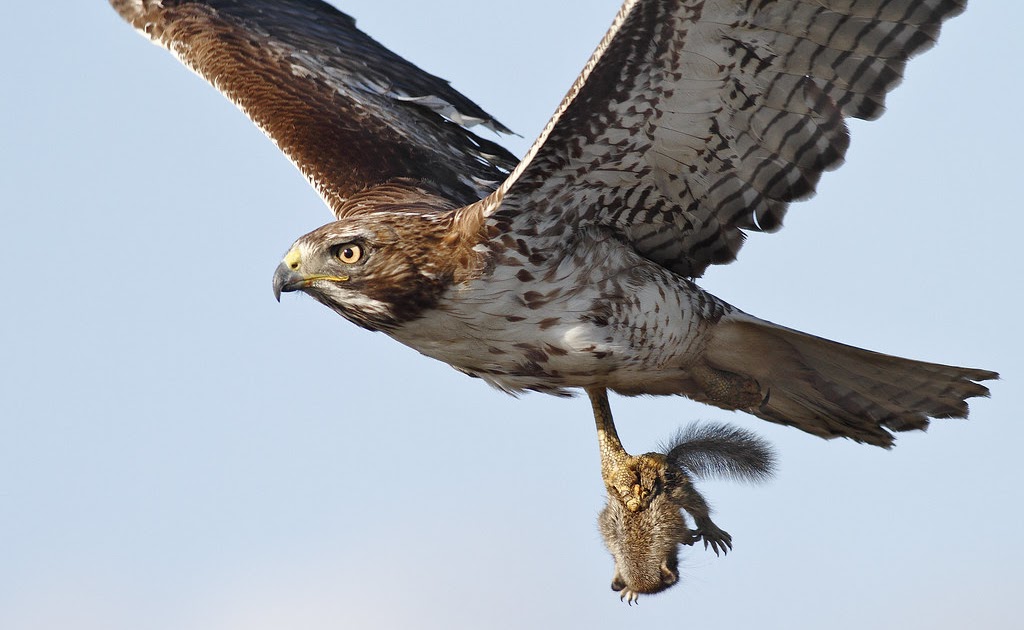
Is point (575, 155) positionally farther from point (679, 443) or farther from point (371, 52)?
point (371, 52)

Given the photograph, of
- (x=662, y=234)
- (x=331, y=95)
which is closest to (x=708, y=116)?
(x=662, y=234)

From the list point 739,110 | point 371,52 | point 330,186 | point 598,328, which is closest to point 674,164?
point 739,110

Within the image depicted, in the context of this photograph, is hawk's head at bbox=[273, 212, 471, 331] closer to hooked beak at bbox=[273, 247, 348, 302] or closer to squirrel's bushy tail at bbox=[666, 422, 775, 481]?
hooked beak at bbox=[273, 247, 348, 302]

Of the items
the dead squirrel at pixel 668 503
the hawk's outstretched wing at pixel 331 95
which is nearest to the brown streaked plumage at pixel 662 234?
the dead squirrel at pixel 668 503

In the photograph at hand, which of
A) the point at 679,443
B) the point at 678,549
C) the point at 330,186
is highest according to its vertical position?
the point at 330,186

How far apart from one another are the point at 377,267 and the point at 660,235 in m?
1.41

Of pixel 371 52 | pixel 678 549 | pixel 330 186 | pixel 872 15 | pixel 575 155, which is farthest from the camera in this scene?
pixel 371 52

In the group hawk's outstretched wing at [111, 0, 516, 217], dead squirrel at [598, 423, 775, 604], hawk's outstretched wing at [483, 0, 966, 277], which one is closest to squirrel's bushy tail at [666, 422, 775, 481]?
dead squirrel at [598, 423, 775, 604]

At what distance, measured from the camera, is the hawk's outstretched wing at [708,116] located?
5.94 meters

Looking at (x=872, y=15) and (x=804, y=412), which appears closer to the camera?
(x=872, y=15)

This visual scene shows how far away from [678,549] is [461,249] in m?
1.82

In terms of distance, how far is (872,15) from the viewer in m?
5.97

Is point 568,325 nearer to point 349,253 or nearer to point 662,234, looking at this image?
point 662,234

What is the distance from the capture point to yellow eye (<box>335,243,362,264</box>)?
6.48m
